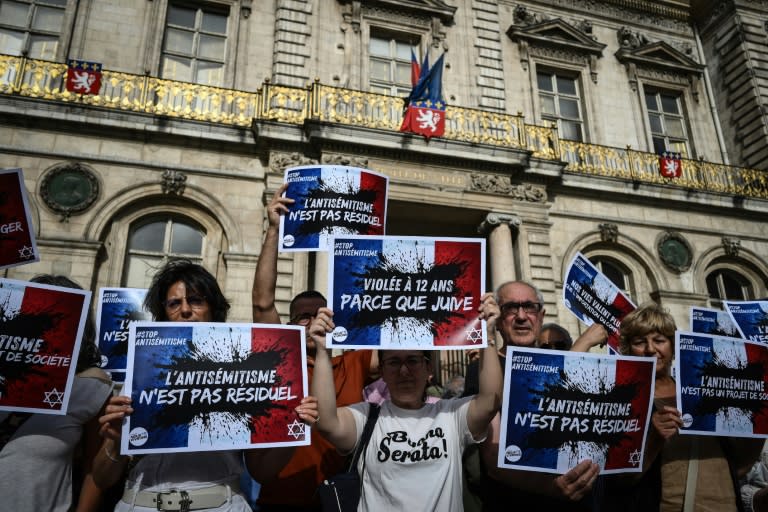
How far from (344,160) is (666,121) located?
464 inches

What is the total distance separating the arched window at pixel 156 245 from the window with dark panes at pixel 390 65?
6.05 meters

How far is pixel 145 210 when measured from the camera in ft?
33.8

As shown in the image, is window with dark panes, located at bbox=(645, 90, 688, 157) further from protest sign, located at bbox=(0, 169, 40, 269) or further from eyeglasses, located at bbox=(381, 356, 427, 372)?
protest sign, located at bbox=(0, 169, 40, 269)

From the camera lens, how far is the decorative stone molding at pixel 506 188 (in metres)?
11.5

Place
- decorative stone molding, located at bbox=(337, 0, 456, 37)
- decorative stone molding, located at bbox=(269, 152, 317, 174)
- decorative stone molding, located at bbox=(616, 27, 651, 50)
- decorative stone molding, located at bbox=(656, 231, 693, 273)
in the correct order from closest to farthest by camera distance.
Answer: decorative stone molding, located at bbox=(269, 152, 317, 174) → decorative stone molding, located at bbox=(656, 231, 693, 273) → decorative stone molding, located at bbox=(337, 0, 456, 37) → decorative stone molding, located at bbox=(616, 27, 651, 50)

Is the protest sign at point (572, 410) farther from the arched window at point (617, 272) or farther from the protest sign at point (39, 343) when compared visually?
the arched window at point (617, 272)

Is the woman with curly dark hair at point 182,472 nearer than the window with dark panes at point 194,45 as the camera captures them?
Yes

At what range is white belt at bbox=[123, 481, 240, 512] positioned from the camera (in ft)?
7.57

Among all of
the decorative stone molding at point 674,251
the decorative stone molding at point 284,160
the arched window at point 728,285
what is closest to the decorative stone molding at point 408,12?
the decorative stone molding at point 284,160

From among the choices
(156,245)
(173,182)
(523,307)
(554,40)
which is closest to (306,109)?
(173,182)

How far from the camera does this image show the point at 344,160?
1053 centimetres

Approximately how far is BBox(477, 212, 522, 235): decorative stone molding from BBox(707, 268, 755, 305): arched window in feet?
21.5

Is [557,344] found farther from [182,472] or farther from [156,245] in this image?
[156,245]

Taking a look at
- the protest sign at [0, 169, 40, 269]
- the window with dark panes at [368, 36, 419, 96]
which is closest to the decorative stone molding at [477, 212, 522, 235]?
the window with dark panes at [368, 36, 419, 96]
